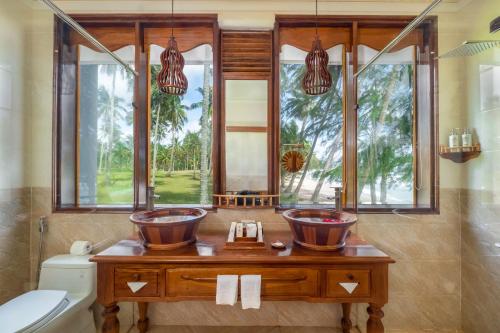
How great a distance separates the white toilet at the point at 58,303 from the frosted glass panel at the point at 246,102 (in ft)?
5.09

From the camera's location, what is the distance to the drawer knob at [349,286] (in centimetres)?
130

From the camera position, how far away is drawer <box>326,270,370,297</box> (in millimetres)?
1304

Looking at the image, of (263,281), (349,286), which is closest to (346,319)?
(349,286)

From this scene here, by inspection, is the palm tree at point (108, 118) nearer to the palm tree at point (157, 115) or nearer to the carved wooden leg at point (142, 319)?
the palm tree at point (157, 115)

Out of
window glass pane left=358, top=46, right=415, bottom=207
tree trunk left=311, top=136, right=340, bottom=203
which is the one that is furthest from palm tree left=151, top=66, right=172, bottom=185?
window glass pane left=358, top=46, right=415, bottom=207

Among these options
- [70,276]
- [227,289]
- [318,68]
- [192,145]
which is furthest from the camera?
[192,145]

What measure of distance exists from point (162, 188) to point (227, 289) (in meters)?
1.10

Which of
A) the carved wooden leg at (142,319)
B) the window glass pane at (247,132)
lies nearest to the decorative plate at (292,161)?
the window glass pane at (247,132)

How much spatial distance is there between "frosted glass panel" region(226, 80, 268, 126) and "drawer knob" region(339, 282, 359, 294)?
125cm

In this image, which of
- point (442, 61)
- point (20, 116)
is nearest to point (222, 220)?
point (20, 116)

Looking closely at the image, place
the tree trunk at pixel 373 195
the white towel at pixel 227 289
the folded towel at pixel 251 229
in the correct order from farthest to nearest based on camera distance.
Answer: the tree trunk at pixel 373 195 < the folded towel at pixel 251 229 < the white towel at pixel 227 289

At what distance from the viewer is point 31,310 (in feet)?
4.51

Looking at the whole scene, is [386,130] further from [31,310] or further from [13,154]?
[13,154]

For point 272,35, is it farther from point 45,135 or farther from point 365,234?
point 45,135
